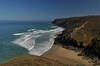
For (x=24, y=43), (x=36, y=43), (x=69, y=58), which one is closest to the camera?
(x=69, y=58)

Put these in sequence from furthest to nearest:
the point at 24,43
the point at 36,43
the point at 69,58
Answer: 1. the point at 24,43
2. the point at 36,43
3. the point at 69,58

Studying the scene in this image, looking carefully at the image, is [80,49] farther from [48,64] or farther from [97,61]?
[48,64]

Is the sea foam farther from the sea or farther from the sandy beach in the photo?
the sandy beach

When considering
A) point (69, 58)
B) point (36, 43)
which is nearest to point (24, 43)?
point (36, 43)

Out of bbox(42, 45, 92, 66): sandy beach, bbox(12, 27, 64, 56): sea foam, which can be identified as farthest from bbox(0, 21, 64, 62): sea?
bbox(42, 45, 92, 66): sandy beach

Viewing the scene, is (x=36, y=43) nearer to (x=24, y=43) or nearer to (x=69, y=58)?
(x=24, y=43)

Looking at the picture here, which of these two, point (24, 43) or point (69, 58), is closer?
point (69, 58)

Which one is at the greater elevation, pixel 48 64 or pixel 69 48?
pixel 48 64

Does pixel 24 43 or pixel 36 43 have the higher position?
pixel 36 43

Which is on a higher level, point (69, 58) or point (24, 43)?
point (69, 58)

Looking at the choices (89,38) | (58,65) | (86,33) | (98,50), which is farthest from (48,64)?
(86,33)

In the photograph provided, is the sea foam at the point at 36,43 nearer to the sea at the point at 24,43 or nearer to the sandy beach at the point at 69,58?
the sea at the point at 24,43
